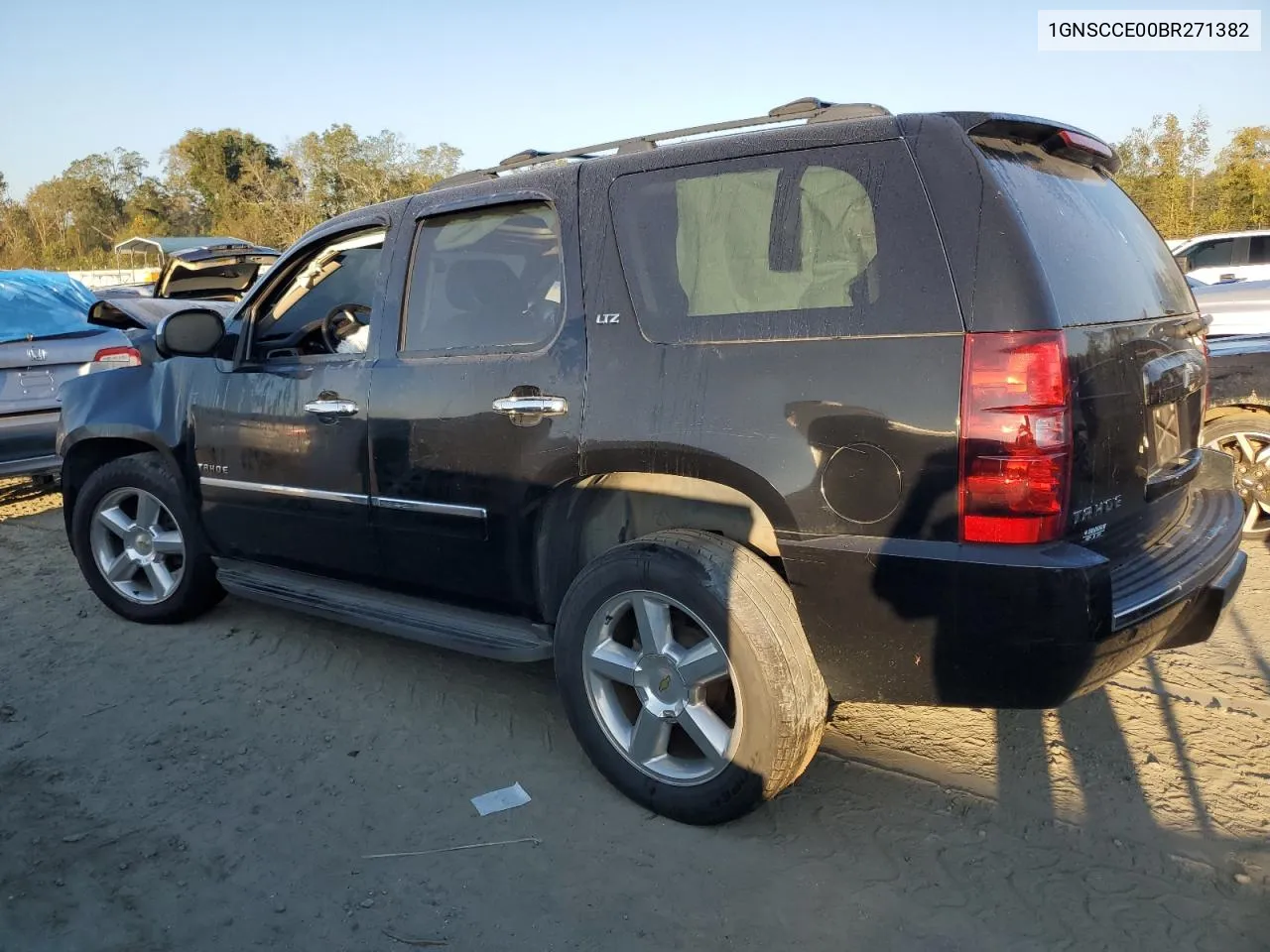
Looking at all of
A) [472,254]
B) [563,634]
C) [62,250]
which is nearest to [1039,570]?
[563,634]

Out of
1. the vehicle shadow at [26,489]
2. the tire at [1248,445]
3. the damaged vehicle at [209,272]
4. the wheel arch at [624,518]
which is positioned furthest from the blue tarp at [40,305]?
the tire at [1248,445]

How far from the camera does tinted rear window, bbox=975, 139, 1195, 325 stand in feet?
8.21

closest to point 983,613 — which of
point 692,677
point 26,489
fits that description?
point 692,677

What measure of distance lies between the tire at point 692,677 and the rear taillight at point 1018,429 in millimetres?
660

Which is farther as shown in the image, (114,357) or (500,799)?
(114,357)

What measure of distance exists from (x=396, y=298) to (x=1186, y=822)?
3083 mm

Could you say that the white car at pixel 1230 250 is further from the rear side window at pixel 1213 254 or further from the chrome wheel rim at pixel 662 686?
the chrome wheel rim at pixel 662 686

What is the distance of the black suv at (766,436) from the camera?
2387 mm

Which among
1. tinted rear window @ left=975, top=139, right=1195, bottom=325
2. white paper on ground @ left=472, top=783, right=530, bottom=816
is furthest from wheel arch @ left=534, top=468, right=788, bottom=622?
tinted rear window @ left=975, top=139, right=1195, bottom=325

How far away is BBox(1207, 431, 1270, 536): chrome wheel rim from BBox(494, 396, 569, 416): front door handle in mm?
4004

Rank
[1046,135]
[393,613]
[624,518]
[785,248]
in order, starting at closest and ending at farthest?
[785,248]
[1046,135]
[624,518]
[393,613]

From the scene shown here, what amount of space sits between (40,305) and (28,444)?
127 centimetres

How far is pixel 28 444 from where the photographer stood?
20.8 feet

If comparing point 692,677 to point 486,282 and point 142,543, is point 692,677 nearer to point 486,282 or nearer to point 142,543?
point 486,282
